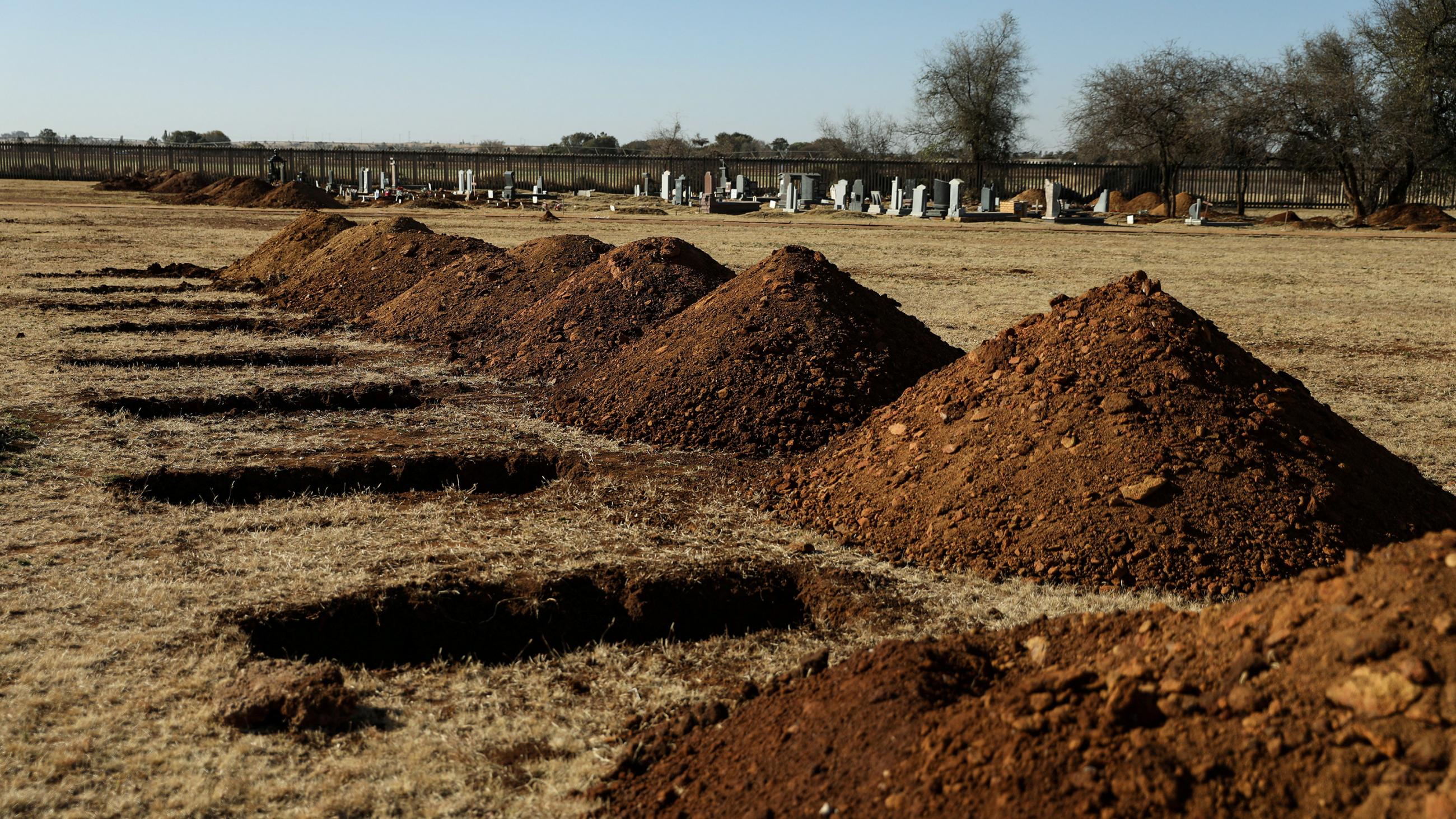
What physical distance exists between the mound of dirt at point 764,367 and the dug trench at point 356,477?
893 mm

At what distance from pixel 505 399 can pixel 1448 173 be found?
4150 centimetres

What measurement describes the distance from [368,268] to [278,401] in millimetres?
6629

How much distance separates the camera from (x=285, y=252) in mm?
18016

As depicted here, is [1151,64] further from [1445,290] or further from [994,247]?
[1445,290]

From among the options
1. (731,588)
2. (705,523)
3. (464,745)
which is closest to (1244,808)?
(464,745)

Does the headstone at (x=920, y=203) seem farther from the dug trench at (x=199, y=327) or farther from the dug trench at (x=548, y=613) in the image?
the dug trench at (x=548, y=613)

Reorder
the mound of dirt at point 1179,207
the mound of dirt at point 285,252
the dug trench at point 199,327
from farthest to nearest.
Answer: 1. the mound of dirt at point 1179,207
2. the mound of dirt at point 285,252
3. the dug trench at point 199,327

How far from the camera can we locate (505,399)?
9211 mm

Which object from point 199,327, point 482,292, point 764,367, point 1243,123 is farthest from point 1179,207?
point 764,367

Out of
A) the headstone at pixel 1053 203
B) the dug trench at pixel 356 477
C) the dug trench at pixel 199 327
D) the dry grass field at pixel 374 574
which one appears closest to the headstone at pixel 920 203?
the headstone at pixel 1053 203

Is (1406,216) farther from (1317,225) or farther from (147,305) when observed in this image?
(147,305)

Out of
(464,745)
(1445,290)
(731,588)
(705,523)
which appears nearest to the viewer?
(464,745)

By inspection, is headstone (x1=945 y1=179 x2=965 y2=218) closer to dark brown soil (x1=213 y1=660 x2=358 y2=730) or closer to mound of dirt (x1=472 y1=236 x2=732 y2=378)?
mound of dirt (x1=472 y1=236 x2=732 y2=378)

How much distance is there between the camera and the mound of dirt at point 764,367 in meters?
7.72
